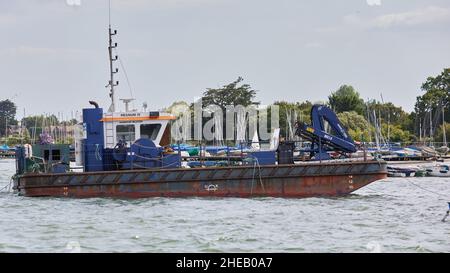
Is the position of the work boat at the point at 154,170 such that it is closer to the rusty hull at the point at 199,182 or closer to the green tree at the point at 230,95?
the rusty hull at the point at 199,182

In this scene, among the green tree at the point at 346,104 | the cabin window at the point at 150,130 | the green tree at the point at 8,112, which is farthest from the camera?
the green tree at the point at 8,112

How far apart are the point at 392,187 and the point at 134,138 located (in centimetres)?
1571

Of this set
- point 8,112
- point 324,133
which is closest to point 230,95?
point 324,133

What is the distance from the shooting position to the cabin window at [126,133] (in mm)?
29031

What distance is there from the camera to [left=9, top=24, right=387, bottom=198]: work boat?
27.5 m

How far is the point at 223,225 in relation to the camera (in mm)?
21672

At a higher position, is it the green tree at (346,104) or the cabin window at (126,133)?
the green tree at (346,104)

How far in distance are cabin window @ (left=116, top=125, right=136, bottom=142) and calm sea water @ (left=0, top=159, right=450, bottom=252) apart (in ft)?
8.99

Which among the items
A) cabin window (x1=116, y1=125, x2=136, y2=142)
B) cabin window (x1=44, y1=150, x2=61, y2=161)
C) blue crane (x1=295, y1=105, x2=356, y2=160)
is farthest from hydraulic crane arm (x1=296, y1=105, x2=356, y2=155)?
cabin window (x1=44, y1=150, x2=61, y2=161)

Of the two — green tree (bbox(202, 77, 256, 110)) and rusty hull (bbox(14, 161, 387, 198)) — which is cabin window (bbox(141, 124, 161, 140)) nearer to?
rusty hull (bbox(14, 161, 387, 198))

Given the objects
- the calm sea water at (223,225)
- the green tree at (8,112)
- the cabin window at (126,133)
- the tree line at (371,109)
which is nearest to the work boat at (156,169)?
the cabin window at (126,133)

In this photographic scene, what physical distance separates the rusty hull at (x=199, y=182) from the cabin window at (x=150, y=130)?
6.90 feet

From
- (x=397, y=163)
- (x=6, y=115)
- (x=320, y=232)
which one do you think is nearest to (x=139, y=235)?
(x=320, y=232)
